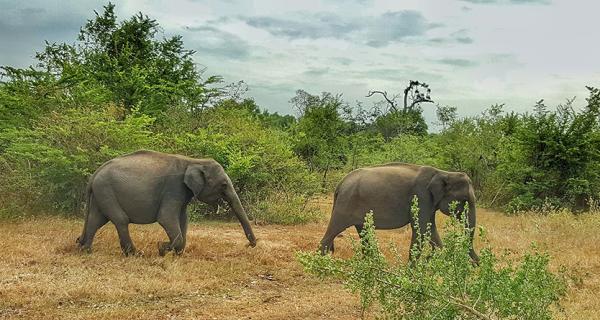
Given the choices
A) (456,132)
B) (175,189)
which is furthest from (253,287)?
(456,132)

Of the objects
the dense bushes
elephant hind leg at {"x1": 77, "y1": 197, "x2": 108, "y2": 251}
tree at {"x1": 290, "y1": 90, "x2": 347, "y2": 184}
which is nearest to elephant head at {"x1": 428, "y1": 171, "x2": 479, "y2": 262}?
elephant hind leg at {"x1": 77, "y1": 197, "x2": 108, "y2": 251}

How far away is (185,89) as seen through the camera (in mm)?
27812

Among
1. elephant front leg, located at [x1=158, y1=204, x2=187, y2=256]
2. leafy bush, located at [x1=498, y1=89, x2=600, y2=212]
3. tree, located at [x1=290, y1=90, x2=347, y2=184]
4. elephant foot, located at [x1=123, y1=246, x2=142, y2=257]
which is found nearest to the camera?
elephant foot, located at [x1=123, y1=246, x2=142, y2=257]

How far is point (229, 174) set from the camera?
1719cm

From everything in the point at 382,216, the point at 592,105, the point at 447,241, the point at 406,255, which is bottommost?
the point at 406,255

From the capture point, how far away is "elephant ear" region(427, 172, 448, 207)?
1045 centimetres

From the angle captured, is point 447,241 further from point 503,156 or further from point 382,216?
point 503,156

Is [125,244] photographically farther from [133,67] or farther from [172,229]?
[133,67]

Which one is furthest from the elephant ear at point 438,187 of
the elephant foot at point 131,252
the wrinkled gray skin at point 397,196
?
the elephant foot at point 131,252

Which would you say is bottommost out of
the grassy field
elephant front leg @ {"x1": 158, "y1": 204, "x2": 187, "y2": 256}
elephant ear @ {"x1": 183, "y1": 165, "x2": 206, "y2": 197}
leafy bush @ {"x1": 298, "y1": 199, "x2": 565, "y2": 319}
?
the grassy field

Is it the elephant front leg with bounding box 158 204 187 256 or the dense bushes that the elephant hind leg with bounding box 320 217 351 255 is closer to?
the elephant front leg with bounding box 158 204 187 256

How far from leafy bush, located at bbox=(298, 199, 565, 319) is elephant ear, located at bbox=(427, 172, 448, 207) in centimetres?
580

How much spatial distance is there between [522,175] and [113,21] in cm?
2098

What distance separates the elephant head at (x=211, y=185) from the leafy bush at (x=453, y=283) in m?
6.05
